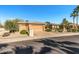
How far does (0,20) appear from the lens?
27.1 ft

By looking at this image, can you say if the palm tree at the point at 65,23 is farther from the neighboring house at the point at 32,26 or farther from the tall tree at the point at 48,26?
the tall tree at the point at 48,26

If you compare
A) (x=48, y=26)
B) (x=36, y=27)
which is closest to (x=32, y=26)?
(x=36, y=27)

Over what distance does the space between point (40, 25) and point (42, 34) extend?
33 cm

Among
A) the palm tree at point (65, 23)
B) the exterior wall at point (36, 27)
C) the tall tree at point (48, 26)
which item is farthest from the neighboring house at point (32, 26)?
the palm tree at point (65, 23)

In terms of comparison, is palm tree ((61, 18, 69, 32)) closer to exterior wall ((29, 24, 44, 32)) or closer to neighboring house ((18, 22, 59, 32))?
neighboring house ((18, 22, 59, 32))

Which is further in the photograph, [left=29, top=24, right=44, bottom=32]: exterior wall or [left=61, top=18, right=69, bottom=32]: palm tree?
[left=29, top=24, right=44, bottom=32]: exterior wall

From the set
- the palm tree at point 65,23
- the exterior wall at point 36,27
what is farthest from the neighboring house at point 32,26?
the palm tree at point 65,23

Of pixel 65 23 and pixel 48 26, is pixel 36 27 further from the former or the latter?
pixel 65 23

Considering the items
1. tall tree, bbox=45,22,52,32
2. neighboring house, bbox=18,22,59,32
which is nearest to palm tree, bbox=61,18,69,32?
neighboring house, bbox=18,22,59,32

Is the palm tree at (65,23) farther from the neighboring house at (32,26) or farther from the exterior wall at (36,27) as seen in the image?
the exterior wall at (36,27)

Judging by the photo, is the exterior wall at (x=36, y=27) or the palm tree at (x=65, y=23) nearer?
the palm tree at (x=65, y=23)
